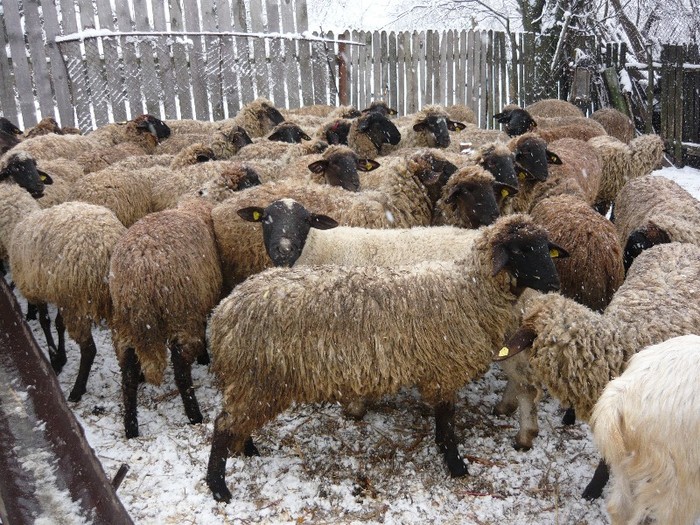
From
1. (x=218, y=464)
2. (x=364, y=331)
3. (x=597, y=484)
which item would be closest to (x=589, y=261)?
(x=597, y=484)

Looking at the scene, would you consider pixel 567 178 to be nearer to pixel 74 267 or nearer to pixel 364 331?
pixel 364 331

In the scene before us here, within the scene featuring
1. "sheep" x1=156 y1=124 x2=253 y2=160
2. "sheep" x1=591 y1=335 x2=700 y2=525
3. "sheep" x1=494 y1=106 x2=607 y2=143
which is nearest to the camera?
"sheep" x1=591 y1=335 x2=700 y2=525

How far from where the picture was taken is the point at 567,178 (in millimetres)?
5363

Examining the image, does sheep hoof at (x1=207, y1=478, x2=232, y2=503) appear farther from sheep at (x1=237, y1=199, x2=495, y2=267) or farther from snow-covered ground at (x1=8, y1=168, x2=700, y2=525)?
sheep at (x1=237, y1=199, x2=495, y2=267)

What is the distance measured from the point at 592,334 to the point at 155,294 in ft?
7.82

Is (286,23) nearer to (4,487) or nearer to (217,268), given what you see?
(217,268)

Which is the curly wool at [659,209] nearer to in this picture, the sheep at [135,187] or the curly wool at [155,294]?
the curly wool at [155,294]

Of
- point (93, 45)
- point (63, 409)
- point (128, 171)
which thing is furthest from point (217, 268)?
point (93, 45)

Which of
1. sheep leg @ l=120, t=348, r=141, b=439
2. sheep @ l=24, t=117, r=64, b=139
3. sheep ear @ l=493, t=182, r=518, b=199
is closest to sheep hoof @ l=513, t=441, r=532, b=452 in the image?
sheep ear @ l=493, t=182, r=518, b=199

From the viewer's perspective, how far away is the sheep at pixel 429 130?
623cm

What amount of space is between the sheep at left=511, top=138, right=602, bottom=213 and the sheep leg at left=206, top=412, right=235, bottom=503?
10.1 ft

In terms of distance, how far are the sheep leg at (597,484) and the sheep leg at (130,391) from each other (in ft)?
8.45

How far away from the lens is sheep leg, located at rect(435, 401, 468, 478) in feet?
10.5

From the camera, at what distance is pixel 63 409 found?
108 centimetres
